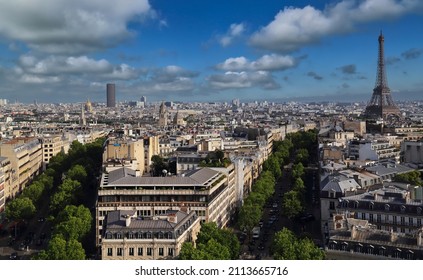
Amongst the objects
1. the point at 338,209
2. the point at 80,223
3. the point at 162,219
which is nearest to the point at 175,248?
the point at 162,219

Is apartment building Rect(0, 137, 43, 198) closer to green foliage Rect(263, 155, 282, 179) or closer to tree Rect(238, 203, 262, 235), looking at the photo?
tree Rect(238, 203, 262, 235)

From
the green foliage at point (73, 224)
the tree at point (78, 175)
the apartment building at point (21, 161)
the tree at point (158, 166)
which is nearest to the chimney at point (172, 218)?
the green foliage at point (73, 224)

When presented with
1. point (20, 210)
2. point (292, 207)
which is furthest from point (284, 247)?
point (20, 210)

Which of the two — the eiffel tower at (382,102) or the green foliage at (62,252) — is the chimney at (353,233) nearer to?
the green foliage at (62,252)

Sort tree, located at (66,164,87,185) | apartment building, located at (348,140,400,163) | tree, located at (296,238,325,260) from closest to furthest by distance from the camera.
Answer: tree, located at (296,238,325,260) → tree, located at (66,164,87,185) → apartment building, located at (348,140,400,163)

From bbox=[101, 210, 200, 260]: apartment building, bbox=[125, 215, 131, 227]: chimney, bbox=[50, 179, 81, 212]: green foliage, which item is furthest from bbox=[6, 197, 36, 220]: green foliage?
bbox=[125, 215, 131, 227]: chimney

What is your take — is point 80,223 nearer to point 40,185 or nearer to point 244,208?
point 244,208

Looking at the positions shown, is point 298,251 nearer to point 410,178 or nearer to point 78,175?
point 410,178

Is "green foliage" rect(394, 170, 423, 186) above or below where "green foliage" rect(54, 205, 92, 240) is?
above
